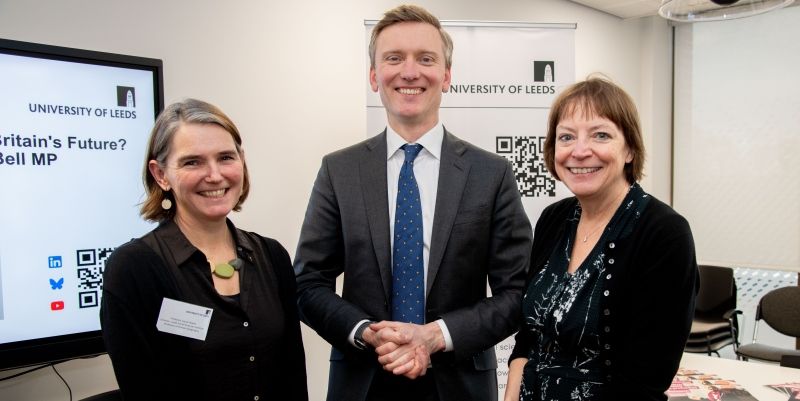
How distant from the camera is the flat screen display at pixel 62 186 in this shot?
229 cm

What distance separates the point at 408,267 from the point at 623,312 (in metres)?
0.67

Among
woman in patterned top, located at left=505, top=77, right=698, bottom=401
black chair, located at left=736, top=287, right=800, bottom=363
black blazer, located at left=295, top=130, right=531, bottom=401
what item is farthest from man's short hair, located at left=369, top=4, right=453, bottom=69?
black chair, located at left=736, top=287, right=800, bottom=363

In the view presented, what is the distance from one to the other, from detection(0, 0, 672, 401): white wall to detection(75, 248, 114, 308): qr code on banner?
0.50 meters

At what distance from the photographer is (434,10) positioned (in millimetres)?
4668

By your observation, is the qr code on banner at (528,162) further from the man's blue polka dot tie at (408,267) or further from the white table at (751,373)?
the man's blue polka dot tie at (408,267)

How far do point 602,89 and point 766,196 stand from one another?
490cm

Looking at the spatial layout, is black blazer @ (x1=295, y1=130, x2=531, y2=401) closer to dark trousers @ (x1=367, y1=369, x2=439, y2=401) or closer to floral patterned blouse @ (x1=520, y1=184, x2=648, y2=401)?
dark trousers @ (x1=367, y1=369, x2=439, y2=401)

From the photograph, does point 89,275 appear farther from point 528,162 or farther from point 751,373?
point 751,373

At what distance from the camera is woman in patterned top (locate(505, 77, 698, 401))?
1476mm

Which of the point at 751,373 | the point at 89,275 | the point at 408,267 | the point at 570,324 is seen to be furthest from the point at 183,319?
the point at 751,373

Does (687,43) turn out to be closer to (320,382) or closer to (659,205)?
(320,382)

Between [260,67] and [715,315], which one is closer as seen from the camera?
[260,67]

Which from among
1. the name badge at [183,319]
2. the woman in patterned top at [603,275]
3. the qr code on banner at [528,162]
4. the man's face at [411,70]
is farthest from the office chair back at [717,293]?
the name badge at [183,319]

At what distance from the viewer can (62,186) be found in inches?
95.1
